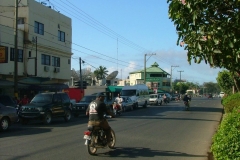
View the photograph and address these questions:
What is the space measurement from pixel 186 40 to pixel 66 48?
35.8m

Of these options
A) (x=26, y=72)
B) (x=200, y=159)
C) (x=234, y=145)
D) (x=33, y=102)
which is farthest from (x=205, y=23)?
(x=26, y=72)

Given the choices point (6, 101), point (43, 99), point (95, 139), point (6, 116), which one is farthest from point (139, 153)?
point (6, 101)

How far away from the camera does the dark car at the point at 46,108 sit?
19.5 meters

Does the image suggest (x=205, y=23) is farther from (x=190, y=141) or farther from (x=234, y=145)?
(x=190, y=141)

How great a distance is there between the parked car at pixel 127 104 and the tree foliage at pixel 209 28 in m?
26.9

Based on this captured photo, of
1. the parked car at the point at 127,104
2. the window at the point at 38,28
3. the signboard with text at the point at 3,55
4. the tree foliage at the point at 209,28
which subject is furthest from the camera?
the window at the point at 38,28

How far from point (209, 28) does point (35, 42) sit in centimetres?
3045

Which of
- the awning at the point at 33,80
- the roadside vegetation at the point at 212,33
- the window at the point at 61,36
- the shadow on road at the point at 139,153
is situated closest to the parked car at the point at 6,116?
the shadow on road at the point at 139,153

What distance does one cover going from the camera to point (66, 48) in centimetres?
4066

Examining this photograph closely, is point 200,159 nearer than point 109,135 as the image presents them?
Yes

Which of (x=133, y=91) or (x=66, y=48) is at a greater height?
(x=66, y=48)

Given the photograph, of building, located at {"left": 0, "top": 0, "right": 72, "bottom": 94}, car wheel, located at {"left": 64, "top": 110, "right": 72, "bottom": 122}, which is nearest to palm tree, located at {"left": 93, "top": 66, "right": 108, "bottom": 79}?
building, located at {"left": 0, "top": 0, "right": 72, "bottom": 94}

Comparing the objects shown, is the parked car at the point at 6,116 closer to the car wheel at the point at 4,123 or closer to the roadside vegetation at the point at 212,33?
the car wheel at the point at 4,123

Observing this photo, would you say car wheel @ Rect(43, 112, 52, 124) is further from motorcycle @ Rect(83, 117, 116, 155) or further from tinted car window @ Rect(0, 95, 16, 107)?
motorcycle @ Rect(83, 117, 116, 155)
